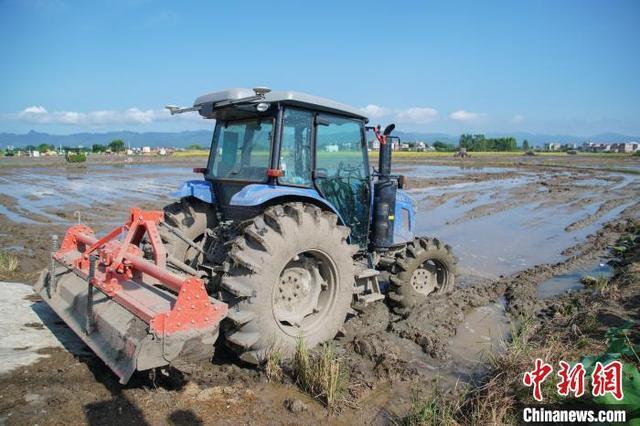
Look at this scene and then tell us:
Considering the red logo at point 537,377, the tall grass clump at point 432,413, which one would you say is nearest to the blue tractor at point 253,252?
the tall grass clump at point 432,413

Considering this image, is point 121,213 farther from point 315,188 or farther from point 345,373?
point 345,373

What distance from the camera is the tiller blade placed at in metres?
3.10

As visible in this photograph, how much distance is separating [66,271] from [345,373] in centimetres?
304

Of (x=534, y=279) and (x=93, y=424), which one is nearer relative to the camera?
(x=93, y=424)

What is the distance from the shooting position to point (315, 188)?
4.76 meters

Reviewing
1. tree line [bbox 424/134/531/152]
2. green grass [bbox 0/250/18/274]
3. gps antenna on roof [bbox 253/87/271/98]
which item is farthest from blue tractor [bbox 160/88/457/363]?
tree line [bbox 424/134/531/152]

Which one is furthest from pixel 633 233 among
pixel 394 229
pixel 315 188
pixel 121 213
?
pixel 121 213

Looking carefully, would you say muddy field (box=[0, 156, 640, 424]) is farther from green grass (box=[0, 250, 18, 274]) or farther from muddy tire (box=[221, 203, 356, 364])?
muddy tire (box=[221, 203, 356, 364])

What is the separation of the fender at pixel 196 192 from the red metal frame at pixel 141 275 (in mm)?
734

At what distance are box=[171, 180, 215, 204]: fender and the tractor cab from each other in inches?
1.2

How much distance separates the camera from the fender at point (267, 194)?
3.94 meters

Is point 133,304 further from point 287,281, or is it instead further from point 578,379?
point 578,379

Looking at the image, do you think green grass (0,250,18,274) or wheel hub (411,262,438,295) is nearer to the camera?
wheel hub (411,262,438,295)

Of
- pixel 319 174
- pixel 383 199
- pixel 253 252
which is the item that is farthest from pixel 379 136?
pixel 253 252
